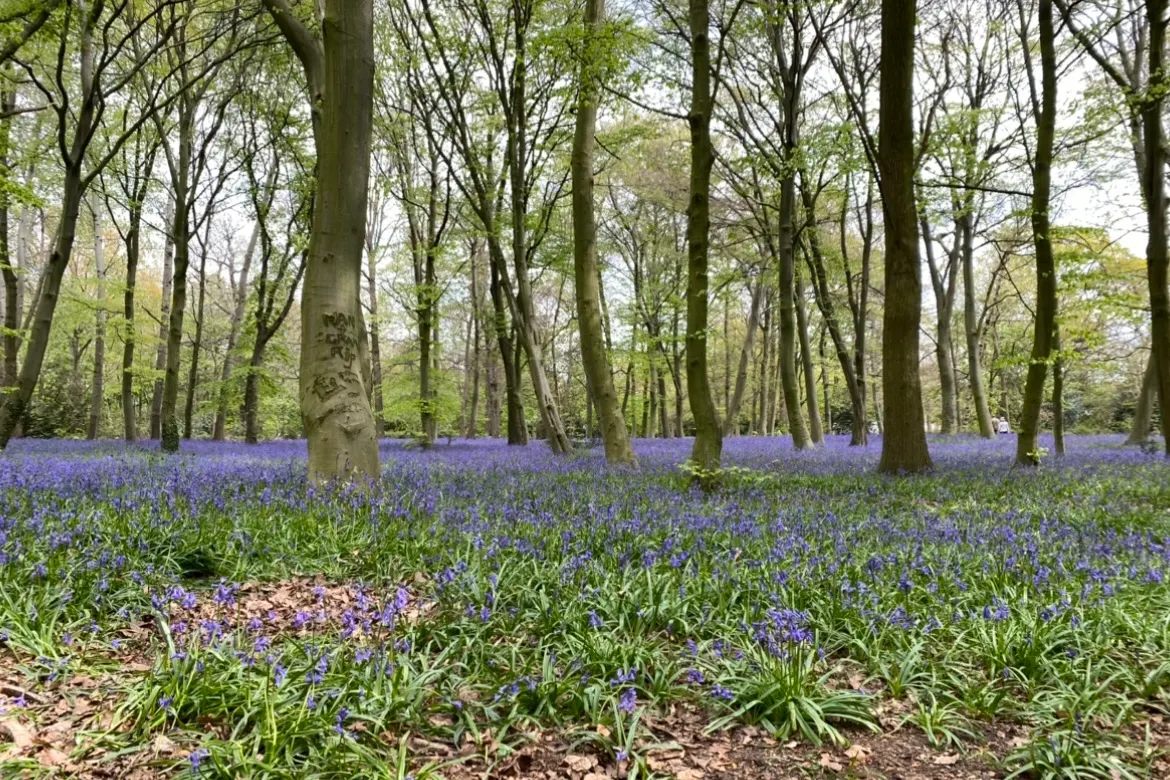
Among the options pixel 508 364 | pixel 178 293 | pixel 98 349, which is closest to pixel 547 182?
pixel 508 364

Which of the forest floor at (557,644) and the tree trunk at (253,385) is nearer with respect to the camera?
the forest floor at (557,644)

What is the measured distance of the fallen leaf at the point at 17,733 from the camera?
201cm

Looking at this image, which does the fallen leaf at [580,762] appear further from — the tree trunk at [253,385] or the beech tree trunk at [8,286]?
the beech tree trunk at [8,286]

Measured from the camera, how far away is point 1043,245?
10.1m

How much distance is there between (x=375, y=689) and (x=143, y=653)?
4.36ft

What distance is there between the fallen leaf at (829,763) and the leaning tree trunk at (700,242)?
515cm

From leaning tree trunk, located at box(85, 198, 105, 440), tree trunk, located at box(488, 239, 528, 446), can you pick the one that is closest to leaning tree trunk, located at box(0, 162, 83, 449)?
tree trunk, located at box(488, 239, 528, 446)

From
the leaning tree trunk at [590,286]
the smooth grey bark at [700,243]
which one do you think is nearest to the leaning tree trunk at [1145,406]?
the leaning tree trunk at [590,286]

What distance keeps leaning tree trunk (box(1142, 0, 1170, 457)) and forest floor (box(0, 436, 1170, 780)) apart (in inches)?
297

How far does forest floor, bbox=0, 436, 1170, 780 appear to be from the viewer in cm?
221

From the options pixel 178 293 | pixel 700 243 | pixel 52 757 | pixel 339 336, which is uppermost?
pixel 178 293

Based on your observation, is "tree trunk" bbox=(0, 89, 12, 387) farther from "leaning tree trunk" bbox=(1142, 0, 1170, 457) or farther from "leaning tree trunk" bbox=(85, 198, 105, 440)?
"leaning tree trunk" bbox=(1142, 0, 1170, 457)

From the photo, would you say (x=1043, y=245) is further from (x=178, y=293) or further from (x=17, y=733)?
(x=178, y=293)

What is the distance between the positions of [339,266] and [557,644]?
4.86m
